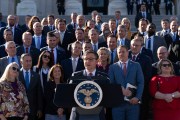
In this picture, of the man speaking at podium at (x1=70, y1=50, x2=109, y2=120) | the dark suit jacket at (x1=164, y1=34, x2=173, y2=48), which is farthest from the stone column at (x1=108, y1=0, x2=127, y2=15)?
the man speaking at podium at (x1=70, y1=50, x2=109, y2=120)

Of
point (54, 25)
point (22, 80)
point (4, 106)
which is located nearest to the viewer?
point (4, 106)

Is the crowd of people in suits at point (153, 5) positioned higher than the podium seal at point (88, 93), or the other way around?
the crowd of people in suits at point (153, 5)

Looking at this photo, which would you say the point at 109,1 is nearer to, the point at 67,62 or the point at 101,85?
the point at 67,62

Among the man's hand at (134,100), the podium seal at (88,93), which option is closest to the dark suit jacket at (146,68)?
the man's hand at (134,100)

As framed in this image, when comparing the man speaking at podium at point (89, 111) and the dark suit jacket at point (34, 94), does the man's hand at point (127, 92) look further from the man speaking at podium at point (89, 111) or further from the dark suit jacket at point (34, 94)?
the dark suit jacket at point (34, 94)

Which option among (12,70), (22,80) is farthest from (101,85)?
(22,80)

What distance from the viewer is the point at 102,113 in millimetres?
6504

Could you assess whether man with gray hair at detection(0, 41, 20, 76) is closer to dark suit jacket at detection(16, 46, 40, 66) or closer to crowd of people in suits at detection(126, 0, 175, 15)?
dark suit jacket at detection(16, 46, 40, 66)

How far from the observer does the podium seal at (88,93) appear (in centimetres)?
610

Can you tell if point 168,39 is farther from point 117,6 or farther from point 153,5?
point 117,6

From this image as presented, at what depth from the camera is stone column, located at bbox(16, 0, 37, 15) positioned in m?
23.7

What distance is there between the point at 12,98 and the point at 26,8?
16.8m

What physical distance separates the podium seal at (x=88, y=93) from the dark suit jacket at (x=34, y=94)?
8.37 ft

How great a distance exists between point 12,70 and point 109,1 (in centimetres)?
1877
